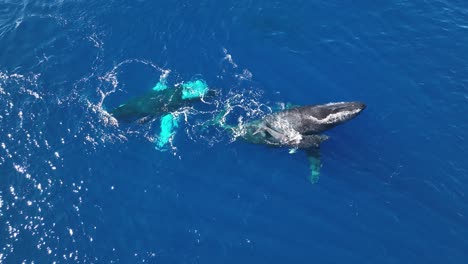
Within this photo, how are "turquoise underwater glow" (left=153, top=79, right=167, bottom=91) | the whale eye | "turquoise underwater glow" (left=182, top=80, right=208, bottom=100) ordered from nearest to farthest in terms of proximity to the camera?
the whale eye, "turquoise underwater glow" (left=182, top=80, right=208, bottom=100), "turquoise underwater glow" (left=153, top=79, right=167, bottom=91)

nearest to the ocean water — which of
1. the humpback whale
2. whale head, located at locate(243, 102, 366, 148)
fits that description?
the humpback whale

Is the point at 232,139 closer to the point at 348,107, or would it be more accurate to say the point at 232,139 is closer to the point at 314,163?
the point at 314,163

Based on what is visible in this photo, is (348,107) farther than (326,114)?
No

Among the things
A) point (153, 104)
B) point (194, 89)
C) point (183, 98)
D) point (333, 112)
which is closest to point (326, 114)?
point (333, 112)

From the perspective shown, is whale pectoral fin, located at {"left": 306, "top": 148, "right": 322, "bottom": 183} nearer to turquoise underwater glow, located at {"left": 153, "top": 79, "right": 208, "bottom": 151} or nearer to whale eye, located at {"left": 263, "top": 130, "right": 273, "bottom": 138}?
whale eye, located at {"left": 263, "top": 130, "right": 273, "bottom": 138}

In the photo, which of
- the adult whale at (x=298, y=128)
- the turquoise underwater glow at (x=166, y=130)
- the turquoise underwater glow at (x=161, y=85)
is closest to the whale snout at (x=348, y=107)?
the adult whale at (x=298, y=128)
